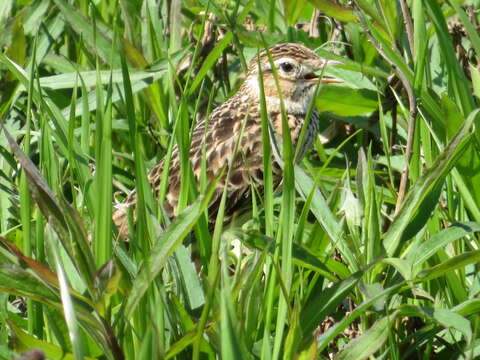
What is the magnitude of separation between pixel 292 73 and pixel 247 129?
0.40m

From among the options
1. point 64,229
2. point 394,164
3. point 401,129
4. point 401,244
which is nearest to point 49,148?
point 64,229

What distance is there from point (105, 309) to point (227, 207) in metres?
2.35

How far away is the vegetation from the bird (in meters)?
0.14

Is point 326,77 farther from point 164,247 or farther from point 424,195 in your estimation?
point 164,247

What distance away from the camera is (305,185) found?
3729mm

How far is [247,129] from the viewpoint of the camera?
17.5 ft

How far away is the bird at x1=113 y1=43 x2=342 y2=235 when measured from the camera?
4.97 meters

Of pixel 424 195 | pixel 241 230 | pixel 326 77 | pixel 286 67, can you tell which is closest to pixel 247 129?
pixel 286 67

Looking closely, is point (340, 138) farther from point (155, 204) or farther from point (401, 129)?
point (155, 204)

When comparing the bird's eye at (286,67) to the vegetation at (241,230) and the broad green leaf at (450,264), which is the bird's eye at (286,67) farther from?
the broad green leaf at (450,264)

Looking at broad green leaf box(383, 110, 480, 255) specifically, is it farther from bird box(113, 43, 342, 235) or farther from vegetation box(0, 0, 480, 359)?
bird box(113, 43, 342, 235)

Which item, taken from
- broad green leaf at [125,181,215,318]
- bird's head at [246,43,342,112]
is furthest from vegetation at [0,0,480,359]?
bird's head at [246,43,342,112]

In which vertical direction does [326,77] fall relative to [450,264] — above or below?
above

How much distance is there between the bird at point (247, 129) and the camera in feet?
16.3
